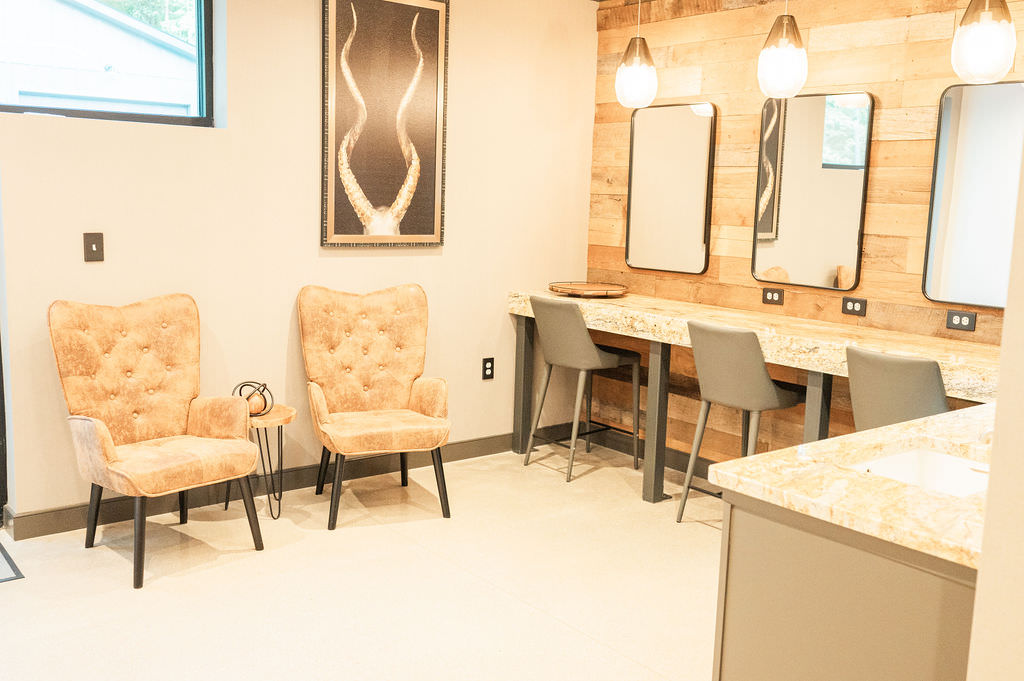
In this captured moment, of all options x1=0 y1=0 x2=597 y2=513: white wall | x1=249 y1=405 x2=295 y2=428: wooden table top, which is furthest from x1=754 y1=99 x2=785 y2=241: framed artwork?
x1=249 y1=405 x2=295 y2=428: wooden table top

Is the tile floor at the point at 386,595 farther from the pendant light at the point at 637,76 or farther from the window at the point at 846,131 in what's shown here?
the pendant light at the point at 637,76

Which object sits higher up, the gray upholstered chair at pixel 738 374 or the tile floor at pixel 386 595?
the gray upholstered chair at pixel 738 374

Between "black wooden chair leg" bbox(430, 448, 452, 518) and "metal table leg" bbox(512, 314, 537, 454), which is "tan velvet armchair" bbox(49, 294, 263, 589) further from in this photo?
"metal table leg" bbox(512, 314, 537, 454)

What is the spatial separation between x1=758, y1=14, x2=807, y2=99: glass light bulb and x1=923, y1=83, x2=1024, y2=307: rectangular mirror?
0.63 meters

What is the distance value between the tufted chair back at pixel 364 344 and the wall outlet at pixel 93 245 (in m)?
0.86

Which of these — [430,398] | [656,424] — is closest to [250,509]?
[430,398]

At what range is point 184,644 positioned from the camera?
281cm

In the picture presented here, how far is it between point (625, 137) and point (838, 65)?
1285 mm

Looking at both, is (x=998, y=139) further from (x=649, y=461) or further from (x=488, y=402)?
(x=488, y=402)

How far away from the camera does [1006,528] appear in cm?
129

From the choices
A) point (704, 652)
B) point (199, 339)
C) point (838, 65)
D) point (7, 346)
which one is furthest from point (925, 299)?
point (7, 346)

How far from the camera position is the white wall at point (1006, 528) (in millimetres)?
1258

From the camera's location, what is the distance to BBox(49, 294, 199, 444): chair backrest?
343 cm

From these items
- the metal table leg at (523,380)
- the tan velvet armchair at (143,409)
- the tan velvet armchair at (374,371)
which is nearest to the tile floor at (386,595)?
the tan velvet armchair at (143,409)
